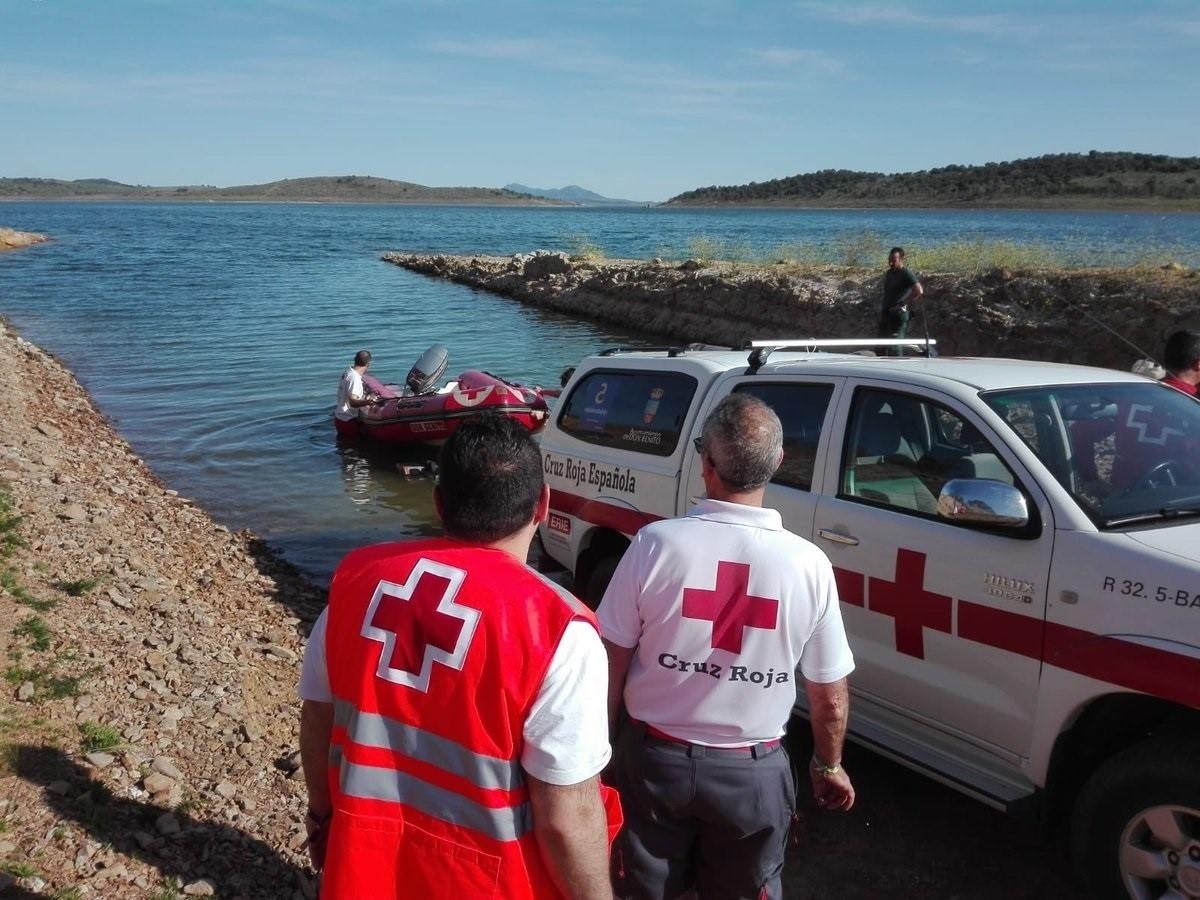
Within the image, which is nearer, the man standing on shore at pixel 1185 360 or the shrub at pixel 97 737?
the shrub at pixel 97 737

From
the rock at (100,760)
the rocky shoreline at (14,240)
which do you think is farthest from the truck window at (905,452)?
the rocky shoreline at (14,240)

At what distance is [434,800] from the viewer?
217 centimetres

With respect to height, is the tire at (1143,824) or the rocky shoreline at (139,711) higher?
the tire at (1143,824)

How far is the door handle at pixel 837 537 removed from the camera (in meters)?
4.72

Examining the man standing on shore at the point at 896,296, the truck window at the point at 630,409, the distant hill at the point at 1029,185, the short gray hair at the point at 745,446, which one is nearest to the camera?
the short gray hair at the point at 745,446

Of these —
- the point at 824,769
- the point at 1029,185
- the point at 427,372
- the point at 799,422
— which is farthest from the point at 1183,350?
the point at 1029,185

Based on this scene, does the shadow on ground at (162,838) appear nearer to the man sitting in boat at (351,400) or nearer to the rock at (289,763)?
the rock at (289,763)

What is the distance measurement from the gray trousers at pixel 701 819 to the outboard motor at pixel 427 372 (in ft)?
40.4

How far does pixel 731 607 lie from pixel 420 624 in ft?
3.73

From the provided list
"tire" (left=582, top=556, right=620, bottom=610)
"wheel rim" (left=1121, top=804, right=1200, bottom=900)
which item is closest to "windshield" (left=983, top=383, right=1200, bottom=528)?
"wheel rim" (left=1121, top=804, right=1200, bottom=900)

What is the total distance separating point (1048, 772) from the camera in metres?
3.95

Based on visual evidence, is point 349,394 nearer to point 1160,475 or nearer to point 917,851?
point 917,851

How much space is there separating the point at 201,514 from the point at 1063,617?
30.3 feet

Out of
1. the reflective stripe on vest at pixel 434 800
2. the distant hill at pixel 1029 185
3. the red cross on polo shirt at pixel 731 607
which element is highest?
the distant hill at pixel 1029 185
